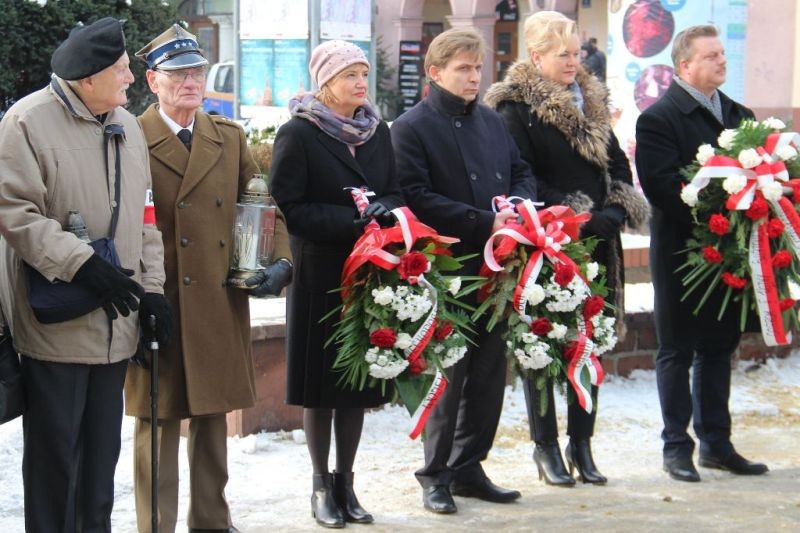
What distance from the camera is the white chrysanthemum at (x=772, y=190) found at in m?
5.99

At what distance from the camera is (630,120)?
41.5 feet

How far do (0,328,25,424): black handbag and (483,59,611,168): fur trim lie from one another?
2725 millimetres

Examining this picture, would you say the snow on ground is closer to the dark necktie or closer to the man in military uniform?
the man in military uniform

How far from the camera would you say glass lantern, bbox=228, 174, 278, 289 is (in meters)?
5.05

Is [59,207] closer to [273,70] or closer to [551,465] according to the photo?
[551,465]

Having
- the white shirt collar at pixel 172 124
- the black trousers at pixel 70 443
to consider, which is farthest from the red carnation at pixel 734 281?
the black trousers at pixel 70 443

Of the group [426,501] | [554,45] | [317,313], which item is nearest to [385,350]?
[317,313]

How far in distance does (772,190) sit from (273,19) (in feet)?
30.8

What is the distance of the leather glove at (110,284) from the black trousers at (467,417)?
182cm

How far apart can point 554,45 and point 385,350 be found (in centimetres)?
183

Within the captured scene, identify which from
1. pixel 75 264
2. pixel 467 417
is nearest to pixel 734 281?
pixel 467 417

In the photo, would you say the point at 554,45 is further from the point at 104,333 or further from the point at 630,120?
the point at 630,120

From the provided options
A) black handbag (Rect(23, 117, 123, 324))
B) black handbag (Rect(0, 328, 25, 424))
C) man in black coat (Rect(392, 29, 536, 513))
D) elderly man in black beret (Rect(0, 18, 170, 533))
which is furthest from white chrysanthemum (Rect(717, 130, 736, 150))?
black handbag (Rect(0, 328, 25, 424))

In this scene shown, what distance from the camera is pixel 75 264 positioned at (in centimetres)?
423
